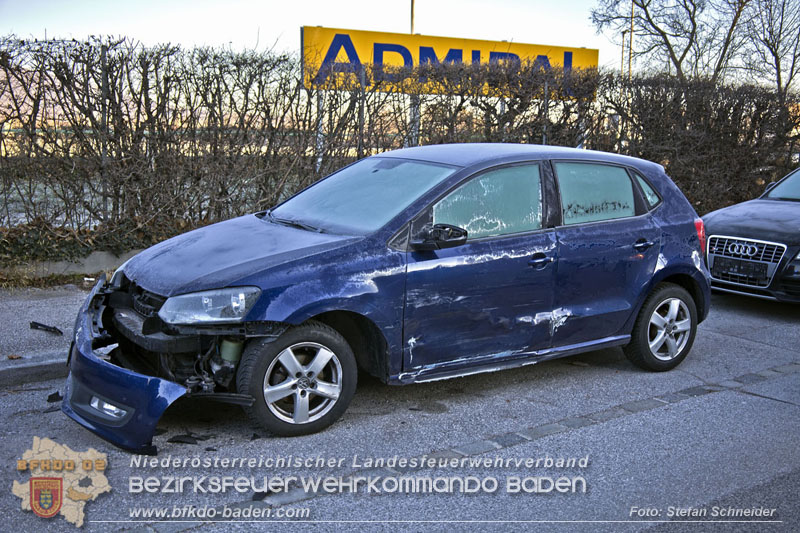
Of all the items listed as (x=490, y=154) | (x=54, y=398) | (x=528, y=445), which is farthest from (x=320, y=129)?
(x=528, y=445)

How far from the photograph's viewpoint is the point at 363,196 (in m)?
5.47

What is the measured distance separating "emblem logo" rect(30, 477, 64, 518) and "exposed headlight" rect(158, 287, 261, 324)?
97 centimetres

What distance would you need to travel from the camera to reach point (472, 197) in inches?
206

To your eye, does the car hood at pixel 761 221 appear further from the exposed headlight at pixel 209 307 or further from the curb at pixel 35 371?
the curb at pixel 35 371

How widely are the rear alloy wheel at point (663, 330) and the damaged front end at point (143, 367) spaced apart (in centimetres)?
292

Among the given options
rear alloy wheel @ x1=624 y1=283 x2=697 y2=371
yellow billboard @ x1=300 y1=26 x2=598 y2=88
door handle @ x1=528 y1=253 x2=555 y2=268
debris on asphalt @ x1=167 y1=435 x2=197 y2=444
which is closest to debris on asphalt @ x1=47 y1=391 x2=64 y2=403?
debris on asphalt @ x1=167 y1=435 x2=197 y2=444

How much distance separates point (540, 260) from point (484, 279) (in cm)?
48

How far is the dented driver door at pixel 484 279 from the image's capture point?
4.91m

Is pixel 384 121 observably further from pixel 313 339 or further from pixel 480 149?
pixel 313 339

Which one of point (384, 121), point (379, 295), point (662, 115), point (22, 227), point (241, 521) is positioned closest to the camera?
point (241, 521)

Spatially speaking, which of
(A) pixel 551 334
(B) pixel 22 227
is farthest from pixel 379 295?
(B) pixel 22 227

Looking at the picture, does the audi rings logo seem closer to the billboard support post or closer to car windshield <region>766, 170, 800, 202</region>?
car windshield <region>766, 170, 800, 202</region>

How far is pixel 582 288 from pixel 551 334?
40 centimetres

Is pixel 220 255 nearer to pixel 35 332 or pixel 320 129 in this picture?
pixel 35 332
